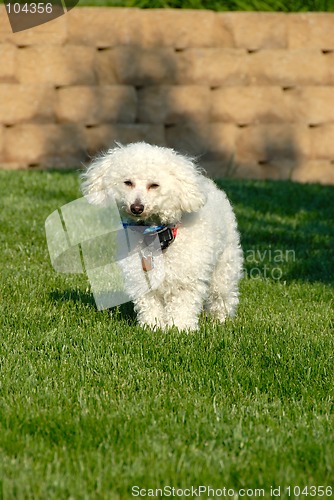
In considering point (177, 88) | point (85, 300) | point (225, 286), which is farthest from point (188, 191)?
point (177, 88)

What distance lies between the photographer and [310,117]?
13.7 metres

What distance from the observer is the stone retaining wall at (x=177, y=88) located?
500 inches

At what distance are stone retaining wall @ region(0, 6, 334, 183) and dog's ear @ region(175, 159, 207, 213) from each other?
7.56 meters

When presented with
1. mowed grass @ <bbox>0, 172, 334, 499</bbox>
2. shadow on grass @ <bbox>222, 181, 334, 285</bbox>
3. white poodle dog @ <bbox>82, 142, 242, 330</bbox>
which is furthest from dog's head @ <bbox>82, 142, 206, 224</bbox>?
shadow on grass @ <bbox>222, 181, 334, 285</bbox>

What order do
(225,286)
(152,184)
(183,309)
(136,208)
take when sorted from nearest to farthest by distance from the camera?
(136,208)
(152,184)
(183,309)
(225,286)

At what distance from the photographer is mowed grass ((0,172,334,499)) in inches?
139

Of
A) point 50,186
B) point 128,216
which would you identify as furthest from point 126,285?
point 50,186

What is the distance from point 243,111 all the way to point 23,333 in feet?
28.2

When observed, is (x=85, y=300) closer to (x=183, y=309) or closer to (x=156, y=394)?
(x=183, y=309)

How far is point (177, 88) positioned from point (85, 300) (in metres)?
7.21

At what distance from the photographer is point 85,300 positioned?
6.42m

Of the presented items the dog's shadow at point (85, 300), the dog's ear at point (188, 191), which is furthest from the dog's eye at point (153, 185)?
the dog's shadow at point (85, 300)

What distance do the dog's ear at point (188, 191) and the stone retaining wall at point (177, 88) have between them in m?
7.56

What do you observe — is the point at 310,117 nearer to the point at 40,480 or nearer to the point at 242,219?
the point at 242,219
